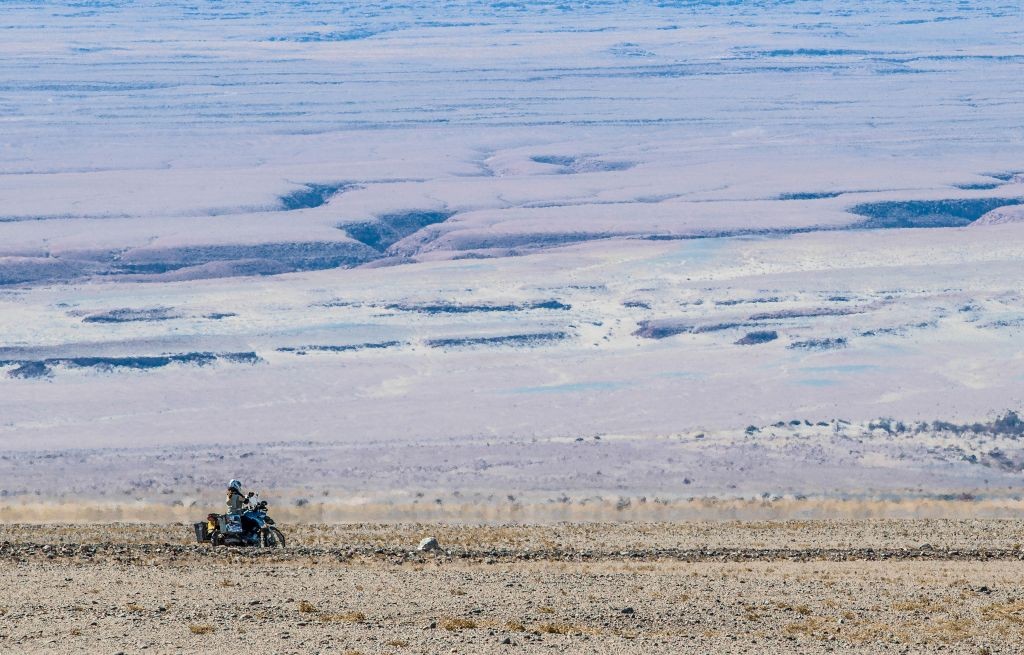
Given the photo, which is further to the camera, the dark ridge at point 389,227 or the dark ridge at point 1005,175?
the dark ridge at point 1005,175

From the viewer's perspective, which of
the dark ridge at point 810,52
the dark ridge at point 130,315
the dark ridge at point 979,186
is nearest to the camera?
the dark ridge at point 130,315

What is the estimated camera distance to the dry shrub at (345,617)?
10102mm

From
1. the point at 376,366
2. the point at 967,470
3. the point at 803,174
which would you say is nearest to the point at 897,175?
the point at 803,174

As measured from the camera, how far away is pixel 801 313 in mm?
33500

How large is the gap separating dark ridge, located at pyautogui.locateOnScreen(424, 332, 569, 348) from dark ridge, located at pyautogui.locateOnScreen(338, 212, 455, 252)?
1202cm

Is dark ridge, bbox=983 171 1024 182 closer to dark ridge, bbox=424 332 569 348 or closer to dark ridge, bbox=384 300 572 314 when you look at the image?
dark ridge, bbox=384 300 572 314

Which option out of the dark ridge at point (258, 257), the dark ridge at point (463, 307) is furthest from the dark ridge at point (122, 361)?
the dark ridge at point (258, 257)

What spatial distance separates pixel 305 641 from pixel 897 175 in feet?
151

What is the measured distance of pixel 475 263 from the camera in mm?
39750

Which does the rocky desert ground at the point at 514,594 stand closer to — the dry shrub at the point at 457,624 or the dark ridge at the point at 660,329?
the dry shrub at the point at 457,624

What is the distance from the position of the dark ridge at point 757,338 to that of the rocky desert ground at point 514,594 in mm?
16630

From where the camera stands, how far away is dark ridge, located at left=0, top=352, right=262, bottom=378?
96.3 feet

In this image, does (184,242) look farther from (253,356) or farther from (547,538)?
(547,538)

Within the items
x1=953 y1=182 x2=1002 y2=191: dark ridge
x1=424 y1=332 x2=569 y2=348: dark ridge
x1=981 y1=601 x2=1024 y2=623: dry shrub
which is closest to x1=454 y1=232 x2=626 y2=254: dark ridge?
x1=424 y1=332 x2=569 y2=348: dark ridge
